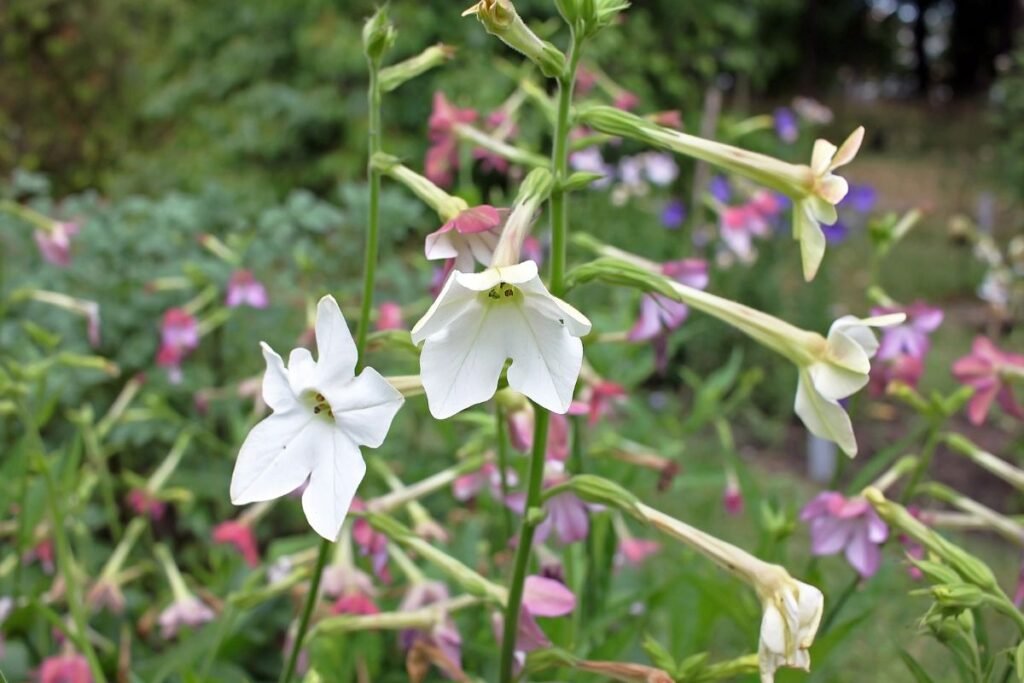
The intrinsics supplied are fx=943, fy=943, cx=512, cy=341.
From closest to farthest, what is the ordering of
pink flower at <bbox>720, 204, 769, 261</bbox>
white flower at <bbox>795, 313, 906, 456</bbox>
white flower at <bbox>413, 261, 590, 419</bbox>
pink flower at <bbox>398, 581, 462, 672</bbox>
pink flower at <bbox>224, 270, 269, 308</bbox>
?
white flower at <bbox>413, 261, 590, 419</bbox>, white flower at <bbox>795, 313, 906, 456</bbox>, pink flower at <bbox>398, 581, 462, 672</bbox>, pink flower at <bbox>224, 270, 269, 308</bbox>, pink flower at <bbox>720, 204, 769, 261</bbox>

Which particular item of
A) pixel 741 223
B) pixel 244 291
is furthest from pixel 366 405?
pixel 741 223

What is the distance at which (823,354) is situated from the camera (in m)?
0.87

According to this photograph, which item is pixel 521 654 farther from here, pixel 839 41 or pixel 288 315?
pixel 839 41

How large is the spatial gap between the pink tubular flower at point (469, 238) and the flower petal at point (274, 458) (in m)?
0.18

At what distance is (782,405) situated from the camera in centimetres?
408

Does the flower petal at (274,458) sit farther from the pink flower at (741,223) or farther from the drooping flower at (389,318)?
the pink flower at (741,223)

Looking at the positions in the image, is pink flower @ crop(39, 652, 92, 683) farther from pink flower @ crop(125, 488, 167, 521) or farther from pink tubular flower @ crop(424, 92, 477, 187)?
pink tubular flower @ crop(424, 92, 477, 187)

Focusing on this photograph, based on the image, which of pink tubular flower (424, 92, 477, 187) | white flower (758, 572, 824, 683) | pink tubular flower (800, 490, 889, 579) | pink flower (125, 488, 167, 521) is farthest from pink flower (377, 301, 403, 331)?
white flower (758, 572, 824, 683)

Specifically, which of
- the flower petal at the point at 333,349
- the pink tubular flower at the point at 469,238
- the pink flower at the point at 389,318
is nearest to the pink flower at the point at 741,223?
the pink flower at the point at 389,318

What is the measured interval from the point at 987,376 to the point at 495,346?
3.06ft

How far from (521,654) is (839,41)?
1592 centimetres

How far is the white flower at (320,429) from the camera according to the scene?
762 mm

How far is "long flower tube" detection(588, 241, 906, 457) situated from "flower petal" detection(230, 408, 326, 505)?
357mm

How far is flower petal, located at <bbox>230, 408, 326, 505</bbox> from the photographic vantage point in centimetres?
77
